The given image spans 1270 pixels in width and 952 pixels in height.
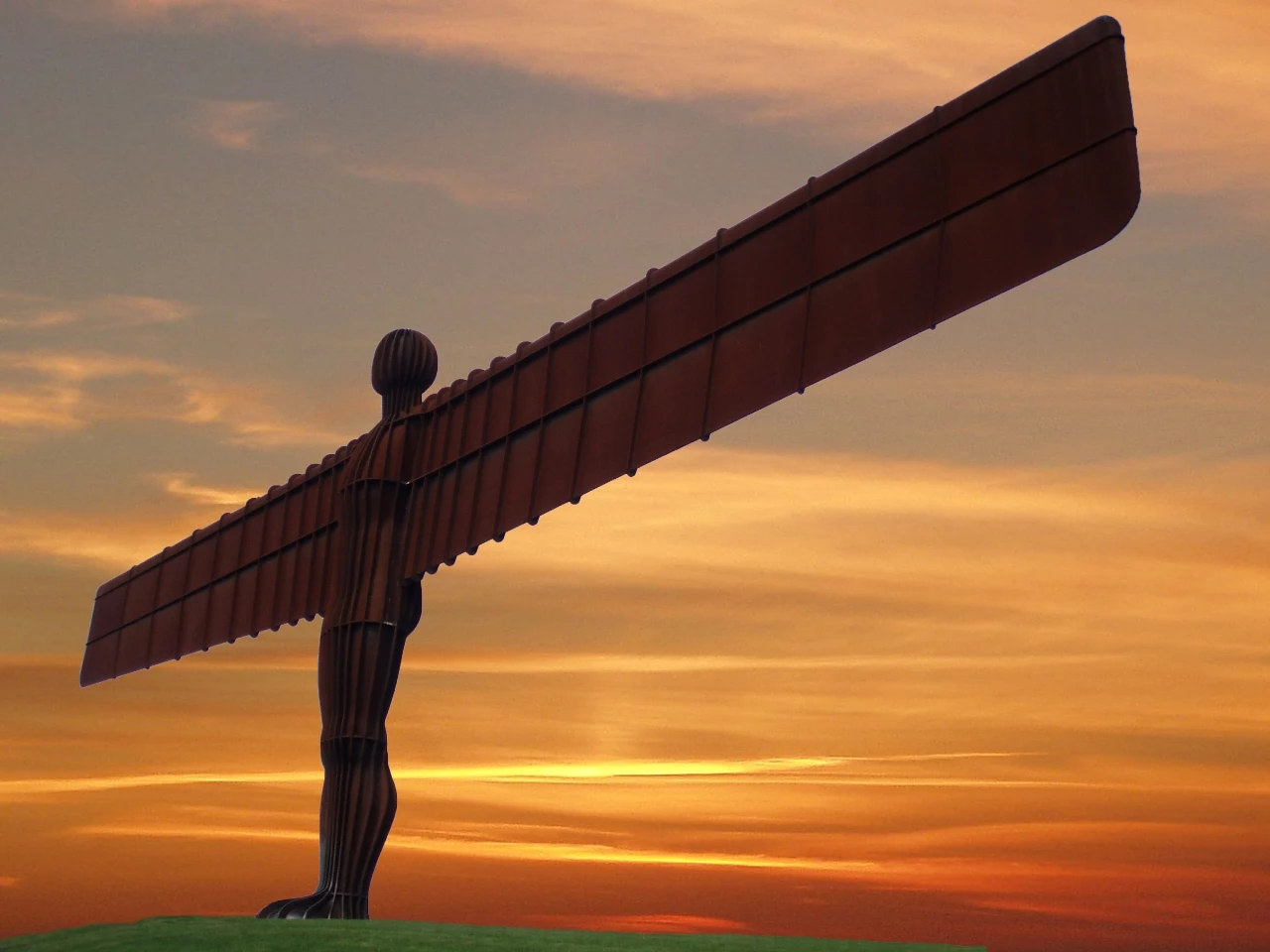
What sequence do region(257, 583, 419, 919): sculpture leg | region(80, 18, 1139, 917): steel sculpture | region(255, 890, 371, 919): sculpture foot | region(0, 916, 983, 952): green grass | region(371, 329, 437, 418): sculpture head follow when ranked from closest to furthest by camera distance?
region(80, 18, 1139, 917): steel sculpture, region(0, 916, 983, 952): green grass, region(255, 890, 371, 919): sculpture foot, region(257, 583, 419, 919): sculpture leg, region(371, 329, 437, 418): sculpture head

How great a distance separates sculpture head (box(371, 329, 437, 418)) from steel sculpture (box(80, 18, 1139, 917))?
0.02 meters

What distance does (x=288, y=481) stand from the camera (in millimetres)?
17406

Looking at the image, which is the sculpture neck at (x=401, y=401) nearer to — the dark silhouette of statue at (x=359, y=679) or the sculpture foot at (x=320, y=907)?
the dark silhouette of statue at (x=359, y=679)

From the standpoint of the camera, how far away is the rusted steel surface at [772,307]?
10594 millimetres

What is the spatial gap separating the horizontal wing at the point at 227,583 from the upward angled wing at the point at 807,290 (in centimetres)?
204

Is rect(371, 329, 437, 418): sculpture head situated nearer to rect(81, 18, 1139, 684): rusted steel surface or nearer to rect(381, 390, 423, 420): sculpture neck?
rect(381, 390, 423, 420): sculpture neck

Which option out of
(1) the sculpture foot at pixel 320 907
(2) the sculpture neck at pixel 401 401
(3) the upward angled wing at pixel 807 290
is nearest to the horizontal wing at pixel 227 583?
(2) the sculpture neck at pixel 401 401

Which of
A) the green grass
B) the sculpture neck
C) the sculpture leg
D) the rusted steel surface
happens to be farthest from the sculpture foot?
the sculpture neck

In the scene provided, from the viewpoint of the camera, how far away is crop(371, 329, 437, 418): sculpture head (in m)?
16.0

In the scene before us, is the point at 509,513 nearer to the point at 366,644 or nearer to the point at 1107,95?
the point at 366,644

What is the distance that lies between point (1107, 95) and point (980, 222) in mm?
1233

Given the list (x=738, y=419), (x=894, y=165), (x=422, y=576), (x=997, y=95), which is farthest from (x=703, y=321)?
(x=422, y=576)

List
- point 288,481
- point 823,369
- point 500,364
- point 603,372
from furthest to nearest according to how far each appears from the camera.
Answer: point 288,481 < point 500,364 < point 603,372 < point 823,369

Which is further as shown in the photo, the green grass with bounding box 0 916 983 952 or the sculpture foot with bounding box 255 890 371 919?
the sculpture foot with bounding box 255 890 371 919
